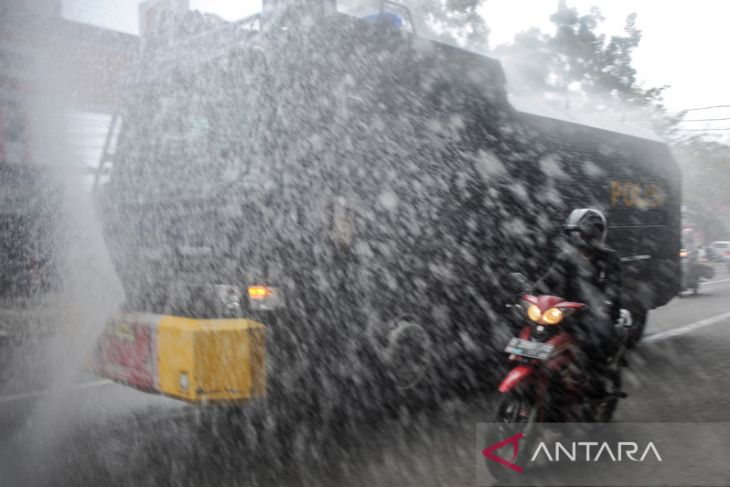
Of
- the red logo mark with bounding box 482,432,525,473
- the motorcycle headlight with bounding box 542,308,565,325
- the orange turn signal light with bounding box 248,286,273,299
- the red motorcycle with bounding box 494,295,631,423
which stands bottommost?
the red logo mark with bounding box 482,432,525,473

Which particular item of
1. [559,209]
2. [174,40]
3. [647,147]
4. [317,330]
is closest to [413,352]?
[317,330]

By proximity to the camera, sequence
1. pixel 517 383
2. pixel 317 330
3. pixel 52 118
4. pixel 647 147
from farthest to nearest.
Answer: pixel 52 118 < pixel 647 147 < pixel 317 330 < pixel 517 383

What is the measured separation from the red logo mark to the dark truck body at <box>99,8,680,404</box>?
108 cm

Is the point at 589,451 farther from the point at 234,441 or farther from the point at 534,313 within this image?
the point at 234,441

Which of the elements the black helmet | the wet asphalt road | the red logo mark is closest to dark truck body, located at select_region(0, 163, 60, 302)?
the wet asphalt road

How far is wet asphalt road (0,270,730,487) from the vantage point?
13.1ft

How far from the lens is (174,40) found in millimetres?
5125

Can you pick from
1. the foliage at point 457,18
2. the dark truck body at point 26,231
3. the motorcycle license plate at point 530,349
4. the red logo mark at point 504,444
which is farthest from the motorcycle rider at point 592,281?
the foliage at point 457,18

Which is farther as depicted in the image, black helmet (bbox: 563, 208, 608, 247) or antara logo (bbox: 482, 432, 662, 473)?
black helmet (bbox: 563, 208, 608, 247)

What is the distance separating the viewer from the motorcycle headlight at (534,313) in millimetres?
4223

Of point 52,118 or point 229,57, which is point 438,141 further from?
point 52,118

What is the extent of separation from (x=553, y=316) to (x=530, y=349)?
0.80ft

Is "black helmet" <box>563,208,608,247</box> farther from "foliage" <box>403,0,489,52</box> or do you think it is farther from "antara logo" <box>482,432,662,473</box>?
"foliage" <box>403,0,489,52</box>

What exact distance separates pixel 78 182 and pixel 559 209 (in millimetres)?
4077
